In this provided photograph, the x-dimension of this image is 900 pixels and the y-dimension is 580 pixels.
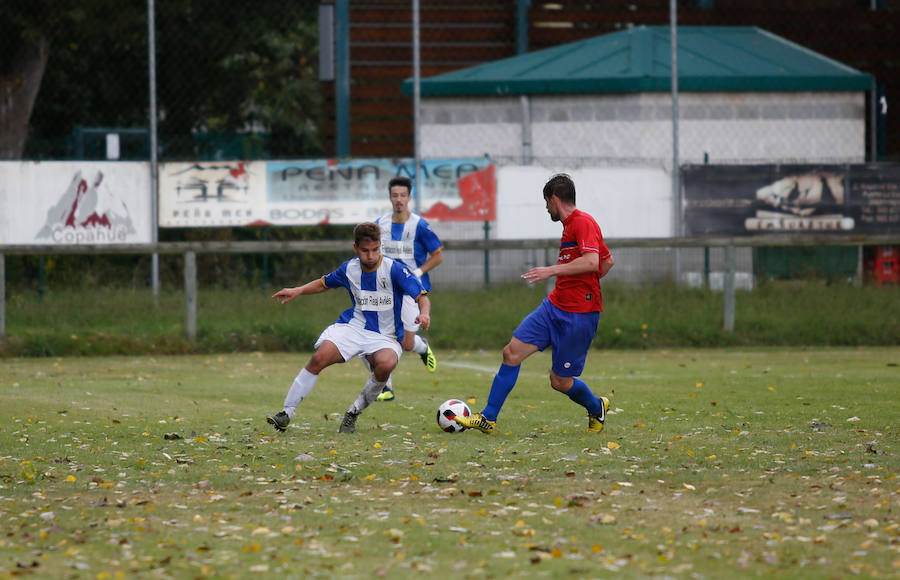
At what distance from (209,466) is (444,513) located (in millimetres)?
1955

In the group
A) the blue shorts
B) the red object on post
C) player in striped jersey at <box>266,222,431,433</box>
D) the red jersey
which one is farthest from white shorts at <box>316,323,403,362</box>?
the red object on post

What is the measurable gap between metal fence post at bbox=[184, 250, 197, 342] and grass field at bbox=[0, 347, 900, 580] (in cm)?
404

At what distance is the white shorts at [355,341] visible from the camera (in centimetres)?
909

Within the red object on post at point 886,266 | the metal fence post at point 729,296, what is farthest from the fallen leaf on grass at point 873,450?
the red object on post at point 886,266

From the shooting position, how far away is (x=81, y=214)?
17.8 meters

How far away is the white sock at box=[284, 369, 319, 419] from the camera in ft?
29.2

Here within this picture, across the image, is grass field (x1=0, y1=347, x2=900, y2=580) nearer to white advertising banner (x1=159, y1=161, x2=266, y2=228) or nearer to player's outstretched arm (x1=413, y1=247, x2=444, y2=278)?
player's outstretched arm (x1=413, y1=247, x2=444, y2=278)

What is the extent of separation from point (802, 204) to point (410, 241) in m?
8.59

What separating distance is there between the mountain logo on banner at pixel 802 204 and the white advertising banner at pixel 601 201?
1.42m

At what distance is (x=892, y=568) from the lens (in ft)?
16.2

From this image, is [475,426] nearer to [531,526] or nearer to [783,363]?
[531,526]

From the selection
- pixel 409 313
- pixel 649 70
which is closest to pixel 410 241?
pixel 409 313

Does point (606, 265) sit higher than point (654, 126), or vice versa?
point (654, 126)

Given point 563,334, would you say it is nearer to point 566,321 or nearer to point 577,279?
point 566,321
